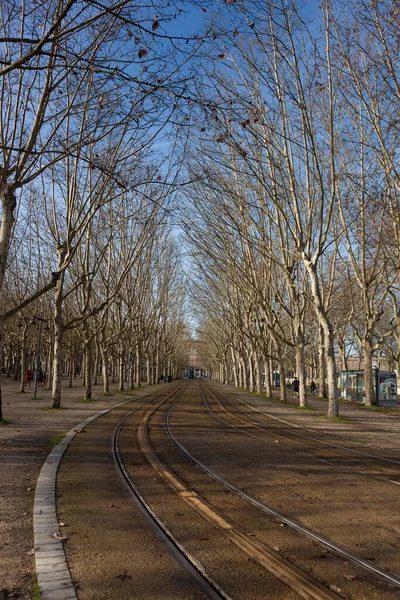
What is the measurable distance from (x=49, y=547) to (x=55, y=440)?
23.8 ft

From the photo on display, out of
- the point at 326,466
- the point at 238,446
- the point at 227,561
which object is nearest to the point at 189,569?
the point at 227,561

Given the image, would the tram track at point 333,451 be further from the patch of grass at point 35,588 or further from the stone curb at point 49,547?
the patch of grass at point 35,588

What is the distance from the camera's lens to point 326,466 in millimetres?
8977

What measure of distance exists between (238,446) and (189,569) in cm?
747

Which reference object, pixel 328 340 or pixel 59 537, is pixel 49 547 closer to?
pixel 59 537

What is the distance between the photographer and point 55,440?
37.4 ft

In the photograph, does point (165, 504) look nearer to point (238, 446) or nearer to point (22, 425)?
point (238, 446)

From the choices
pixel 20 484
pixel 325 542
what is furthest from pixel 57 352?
pixel 325 542

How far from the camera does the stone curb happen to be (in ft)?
11.8

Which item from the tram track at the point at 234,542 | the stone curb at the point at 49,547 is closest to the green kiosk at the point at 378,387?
the tram track at the point at 234,542

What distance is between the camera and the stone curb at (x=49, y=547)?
360 cm

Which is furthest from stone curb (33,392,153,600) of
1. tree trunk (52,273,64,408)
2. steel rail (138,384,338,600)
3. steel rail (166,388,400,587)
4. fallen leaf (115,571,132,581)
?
tree trunk (52,273,64,408)

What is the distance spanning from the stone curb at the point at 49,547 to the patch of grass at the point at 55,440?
3107 mm

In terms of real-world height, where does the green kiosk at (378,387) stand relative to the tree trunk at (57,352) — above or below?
below
